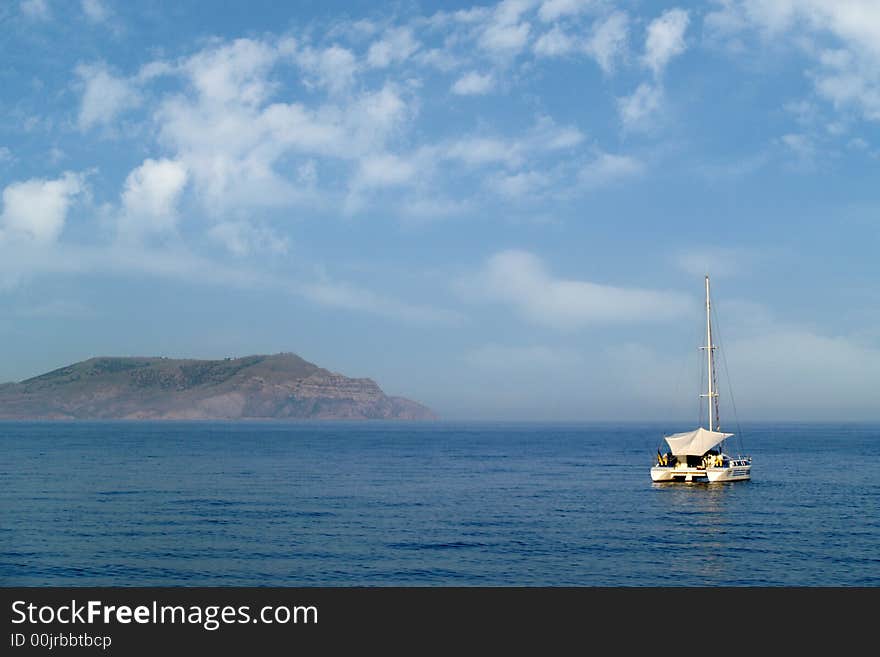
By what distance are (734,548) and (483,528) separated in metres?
14.6

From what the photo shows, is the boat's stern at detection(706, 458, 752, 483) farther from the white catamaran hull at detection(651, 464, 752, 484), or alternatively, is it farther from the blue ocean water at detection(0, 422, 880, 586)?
the blue ocean water at detection(0, 422, 880, 586)

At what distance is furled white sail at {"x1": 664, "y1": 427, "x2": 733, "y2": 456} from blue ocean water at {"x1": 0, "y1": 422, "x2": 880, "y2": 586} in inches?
179

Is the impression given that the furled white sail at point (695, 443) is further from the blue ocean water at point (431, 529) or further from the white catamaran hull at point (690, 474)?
the blue ocean water at point (431, 529)

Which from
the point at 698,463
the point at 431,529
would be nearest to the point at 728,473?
the point at 698,463

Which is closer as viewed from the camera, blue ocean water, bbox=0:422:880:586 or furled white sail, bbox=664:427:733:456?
blue ocean water, bbox=0:422:880:586

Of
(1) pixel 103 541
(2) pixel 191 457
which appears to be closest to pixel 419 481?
(1) pixel 103 541

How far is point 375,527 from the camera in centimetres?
4859

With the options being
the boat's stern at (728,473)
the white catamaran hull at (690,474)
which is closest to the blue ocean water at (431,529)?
the boat's stern at (728,473)

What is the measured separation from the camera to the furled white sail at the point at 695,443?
7906cm

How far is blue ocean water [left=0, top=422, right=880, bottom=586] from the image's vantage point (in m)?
Result: 35.9

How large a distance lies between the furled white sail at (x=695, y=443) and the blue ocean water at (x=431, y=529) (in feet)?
14.9

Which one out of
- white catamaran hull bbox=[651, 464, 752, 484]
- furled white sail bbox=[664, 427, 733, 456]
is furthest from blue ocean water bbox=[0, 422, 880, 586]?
furled white sail bbox=[664, 427, 733, 456]
